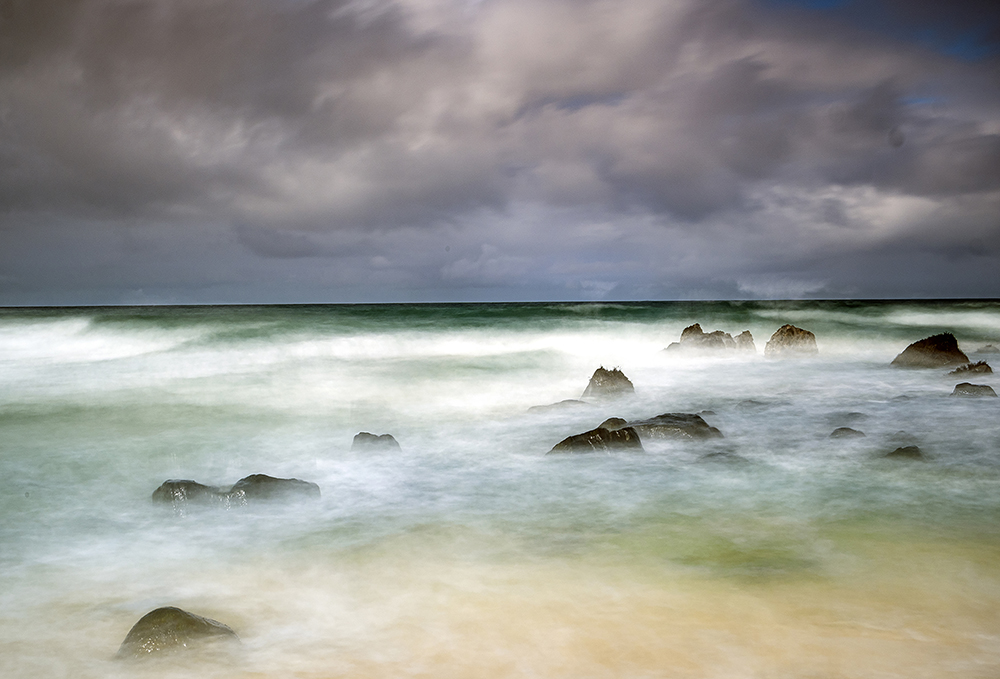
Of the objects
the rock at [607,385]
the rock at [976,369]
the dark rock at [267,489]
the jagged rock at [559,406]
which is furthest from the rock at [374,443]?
the rock at [976,369]

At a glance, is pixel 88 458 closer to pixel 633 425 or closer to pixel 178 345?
pixel 633 425

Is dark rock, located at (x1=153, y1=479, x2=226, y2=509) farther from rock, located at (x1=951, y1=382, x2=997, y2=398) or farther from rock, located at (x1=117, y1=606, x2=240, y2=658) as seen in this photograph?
rock, located at (x1=951, y1=382, x2=997, y2=398)

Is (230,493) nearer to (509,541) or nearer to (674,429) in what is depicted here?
(509,541)

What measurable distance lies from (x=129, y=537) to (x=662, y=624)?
4250 millimetres

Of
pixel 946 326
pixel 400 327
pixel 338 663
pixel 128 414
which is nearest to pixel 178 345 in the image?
pixel 400 327

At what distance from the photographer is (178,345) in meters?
24.6

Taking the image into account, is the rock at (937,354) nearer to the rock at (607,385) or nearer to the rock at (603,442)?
the rock at (607,385)

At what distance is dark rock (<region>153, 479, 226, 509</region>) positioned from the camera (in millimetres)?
6055

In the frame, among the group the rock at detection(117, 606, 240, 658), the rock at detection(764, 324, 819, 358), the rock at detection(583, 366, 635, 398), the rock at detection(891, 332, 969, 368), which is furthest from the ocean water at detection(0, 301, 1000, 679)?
the rock at detection(764, 324, 819, 358)

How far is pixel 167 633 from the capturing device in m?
3.37

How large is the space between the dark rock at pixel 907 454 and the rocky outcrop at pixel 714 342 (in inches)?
552

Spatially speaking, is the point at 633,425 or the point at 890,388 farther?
the point at 890,388

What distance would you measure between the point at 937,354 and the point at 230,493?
58.0 feet

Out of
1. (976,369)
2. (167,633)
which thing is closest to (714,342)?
(976,369)
